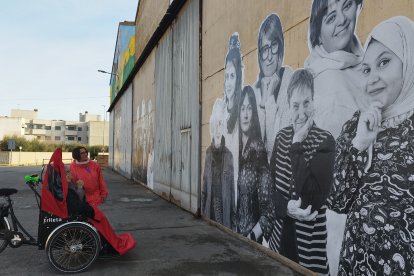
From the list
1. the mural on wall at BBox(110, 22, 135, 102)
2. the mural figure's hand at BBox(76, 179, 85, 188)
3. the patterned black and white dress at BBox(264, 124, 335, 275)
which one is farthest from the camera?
the mural on wall at BBox(110, 22, 135, 102)

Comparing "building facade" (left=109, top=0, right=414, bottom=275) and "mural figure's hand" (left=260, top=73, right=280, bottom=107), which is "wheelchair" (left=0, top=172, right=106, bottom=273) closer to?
"building facade" (left=109, top=0, right=414, bottom=275)

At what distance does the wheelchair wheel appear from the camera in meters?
5.73

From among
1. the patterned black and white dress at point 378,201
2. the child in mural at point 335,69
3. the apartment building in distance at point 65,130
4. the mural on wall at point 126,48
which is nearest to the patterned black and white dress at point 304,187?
the child in mural at point 335,69

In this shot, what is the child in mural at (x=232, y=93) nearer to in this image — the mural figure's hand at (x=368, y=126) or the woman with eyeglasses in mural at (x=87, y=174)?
the woman with eyeglasses in mural at (x=87, y=174)

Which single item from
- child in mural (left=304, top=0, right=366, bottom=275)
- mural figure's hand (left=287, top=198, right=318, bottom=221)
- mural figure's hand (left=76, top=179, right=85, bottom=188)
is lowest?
mural figure's hand (left=287, top=198, right=318, bottom=221)

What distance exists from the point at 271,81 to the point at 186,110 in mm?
5497

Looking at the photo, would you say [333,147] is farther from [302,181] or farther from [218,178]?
[218,178]

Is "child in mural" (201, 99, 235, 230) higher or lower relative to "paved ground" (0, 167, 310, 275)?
higher

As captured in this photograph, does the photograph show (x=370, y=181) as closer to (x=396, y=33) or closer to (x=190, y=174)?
(x=396, y=33)

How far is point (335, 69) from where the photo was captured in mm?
5016

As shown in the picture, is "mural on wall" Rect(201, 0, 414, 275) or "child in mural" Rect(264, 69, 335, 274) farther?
"child in mural" Rect(264, 69, 335, 274)

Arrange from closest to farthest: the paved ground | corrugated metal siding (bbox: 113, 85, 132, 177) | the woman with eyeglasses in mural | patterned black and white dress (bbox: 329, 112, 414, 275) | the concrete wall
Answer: patterned black and white dress (bbox: 329, 112, 414, 275) → the paved ground → the woman with eyeglasses in mural → the concrete wall → corrugated metal siding (bbox: 113, 85, 132, 177)

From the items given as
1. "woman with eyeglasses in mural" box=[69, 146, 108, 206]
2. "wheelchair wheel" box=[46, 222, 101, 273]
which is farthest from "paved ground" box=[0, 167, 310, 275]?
"woman with eyeglasses in mural" box=[69, 146, 108, 206]

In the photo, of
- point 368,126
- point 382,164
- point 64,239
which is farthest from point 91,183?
point 382,164
